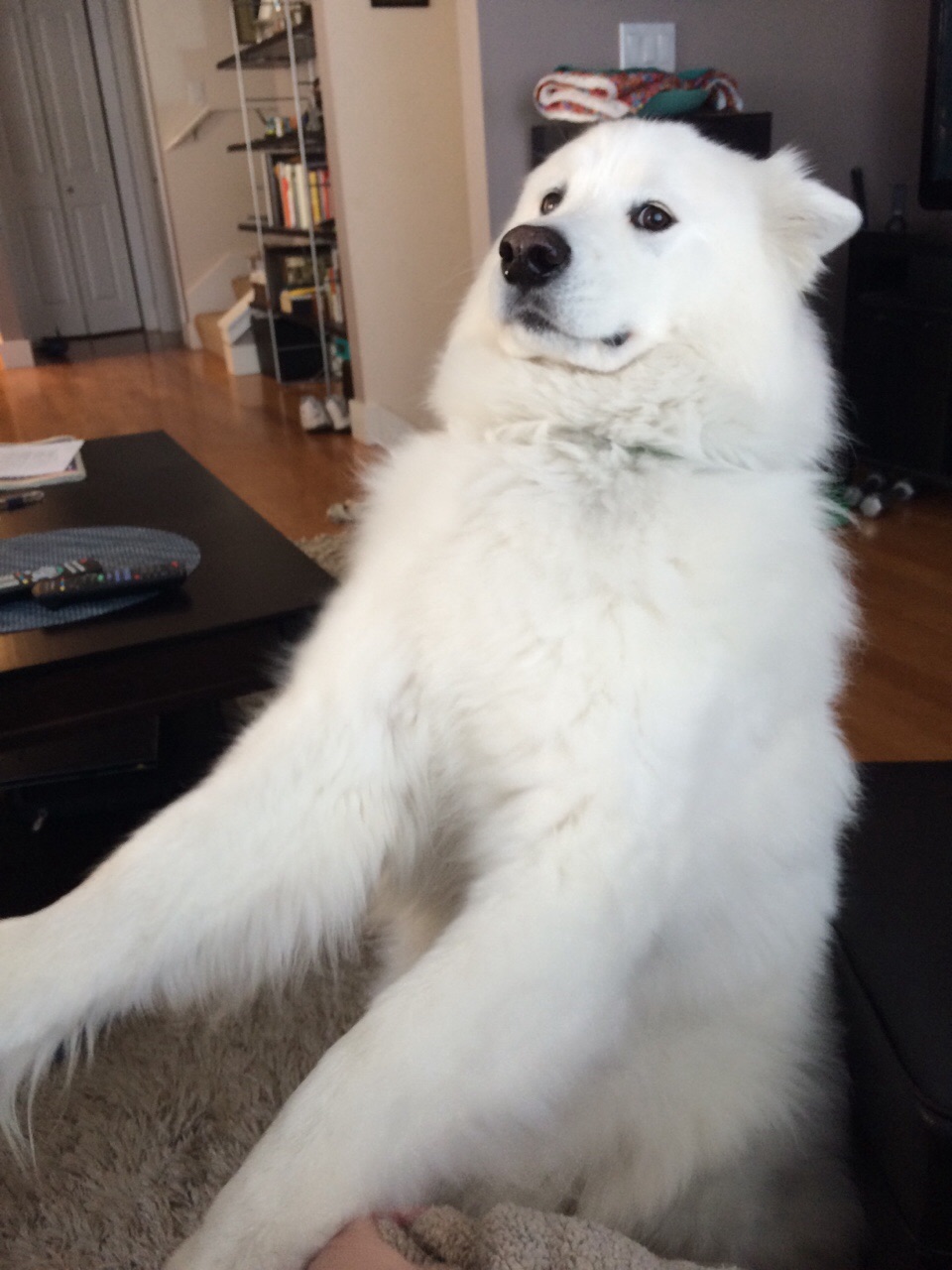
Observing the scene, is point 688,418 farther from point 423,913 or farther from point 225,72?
point 225,72

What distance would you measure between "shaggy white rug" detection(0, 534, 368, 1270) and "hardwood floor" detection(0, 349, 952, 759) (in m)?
1.19

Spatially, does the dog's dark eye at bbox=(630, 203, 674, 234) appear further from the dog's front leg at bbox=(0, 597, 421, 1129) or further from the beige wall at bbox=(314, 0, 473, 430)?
the beige wall at bbox=(314, 0, 473, 430)

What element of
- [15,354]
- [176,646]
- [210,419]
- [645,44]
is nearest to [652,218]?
[176,646]

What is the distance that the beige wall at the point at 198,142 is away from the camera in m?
6.83

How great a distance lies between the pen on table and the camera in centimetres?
187

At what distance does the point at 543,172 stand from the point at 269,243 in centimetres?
504

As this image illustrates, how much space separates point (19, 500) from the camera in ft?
6.20

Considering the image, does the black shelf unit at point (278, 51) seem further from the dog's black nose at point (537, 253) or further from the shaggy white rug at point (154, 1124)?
the shaggy white rug at point (154, 1124)

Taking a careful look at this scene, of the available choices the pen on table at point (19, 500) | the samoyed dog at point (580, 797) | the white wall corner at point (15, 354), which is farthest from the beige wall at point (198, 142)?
the samoyed dog at point (580, 797)

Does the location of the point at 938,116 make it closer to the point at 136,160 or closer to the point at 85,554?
the point at 85,554

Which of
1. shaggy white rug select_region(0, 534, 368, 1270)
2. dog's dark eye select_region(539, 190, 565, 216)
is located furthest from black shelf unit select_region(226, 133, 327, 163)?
shaggy white rug select_region(0, 534, 368, 1270)

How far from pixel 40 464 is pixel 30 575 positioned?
0.84 metres

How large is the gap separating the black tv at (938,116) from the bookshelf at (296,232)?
8.46 feet

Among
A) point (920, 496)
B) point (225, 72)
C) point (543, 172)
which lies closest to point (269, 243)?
point (225, 72)
